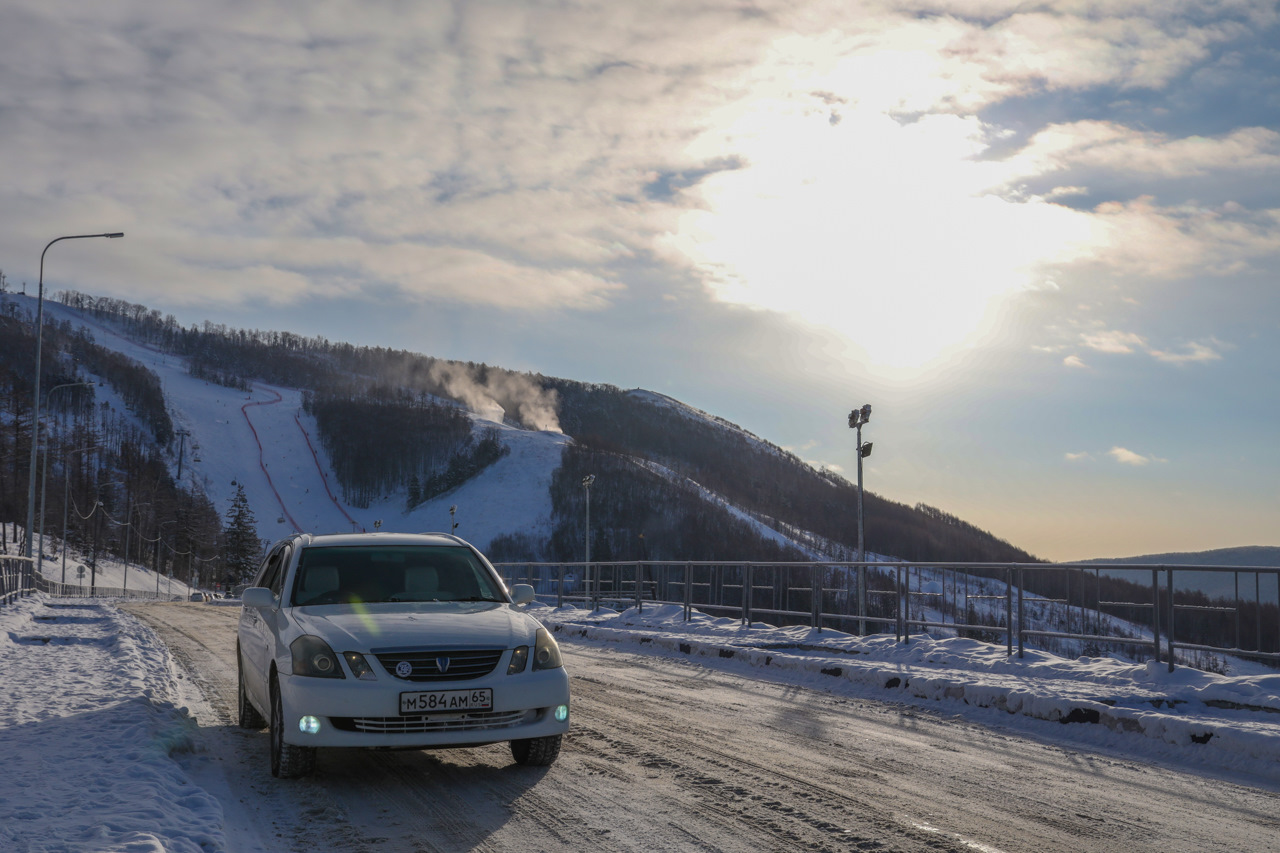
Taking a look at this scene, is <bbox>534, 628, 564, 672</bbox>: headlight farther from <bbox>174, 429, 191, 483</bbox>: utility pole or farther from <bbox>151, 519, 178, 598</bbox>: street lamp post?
<bbox>174, 429, 191, 483</bbox>: utility pole

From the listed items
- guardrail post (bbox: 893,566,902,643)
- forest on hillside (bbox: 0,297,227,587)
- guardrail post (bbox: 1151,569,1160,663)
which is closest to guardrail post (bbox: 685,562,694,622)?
guardrail post (bbox: 893,566,902,643)

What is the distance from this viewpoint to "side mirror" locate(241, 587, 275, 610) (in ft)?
23.9

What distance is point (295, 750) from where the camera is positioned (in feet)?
20.4

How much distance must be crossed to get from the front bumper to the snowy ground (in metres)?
0.72

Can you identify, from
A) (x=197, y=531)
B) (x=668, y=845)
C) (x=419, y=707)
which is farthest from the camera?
(x=197, y=531)

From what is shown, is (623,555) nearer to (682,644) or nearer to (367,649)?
(682,644)

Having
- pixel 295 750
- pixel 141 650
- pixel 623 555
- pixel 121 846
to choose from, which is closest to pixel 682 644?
pixel 141 650

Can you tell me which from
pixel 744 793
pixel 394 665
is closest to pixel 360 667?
pixel 394 665

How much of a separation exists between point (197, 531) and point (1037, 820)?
457 ft

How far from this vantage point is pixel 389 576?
7402 millimetres

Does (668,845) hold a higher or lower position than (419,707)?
lower

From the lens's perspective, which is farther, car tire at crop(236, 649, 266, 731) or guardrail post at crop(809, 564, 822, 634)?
guardrail post at crop(809, 564, 822, 634)

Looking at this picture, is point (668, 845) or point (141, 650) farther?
point (141, 650)

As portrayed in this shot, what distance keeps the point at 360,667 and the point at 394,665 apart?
21 centimetres
